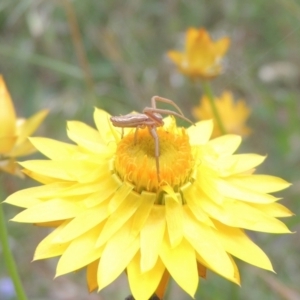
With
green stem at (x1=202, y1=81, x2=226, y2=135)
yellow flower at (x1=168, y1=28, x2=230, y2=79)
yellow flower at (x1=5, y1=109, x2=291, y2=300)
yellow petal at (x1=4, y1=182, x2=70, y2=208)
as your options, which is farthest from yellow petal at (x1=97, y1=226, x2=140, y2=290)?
yellow flower at (x1=168, y1=28, x2=230, y2=79)

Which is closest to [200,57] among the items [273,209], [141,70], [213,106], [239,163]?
[213,106]

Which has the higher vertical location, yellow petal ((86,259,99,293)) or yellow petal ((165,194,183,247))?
yellow petal ((165,194,183,247))

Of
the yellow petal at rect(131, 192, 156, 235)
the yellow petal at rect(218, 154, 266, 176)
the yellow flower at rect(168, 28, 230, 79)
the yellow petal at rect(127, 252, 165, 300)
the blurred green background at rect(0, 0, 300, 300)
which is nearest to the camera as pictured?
the yellow petal at rect(127, 252, 165, 300)

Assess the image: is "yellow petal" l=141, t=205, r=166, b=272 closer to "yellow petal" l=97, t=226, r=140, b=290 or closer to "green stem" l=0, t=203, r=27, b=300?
"yellow petal" l=97, t=226, r=140, b=290

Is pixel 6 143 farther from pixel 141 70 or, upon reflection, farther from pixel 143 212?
pixel 141 70

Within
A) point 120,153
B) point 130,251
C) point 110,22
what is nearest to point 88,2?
point 110,22

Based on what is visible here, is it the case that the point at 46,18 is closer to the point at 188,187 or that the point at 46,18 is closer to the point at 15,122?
the point at 15,122

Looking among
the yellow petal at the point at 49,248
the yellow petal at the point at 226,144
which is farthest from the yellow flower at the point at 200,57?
the yellow petal at the point at 49,248
